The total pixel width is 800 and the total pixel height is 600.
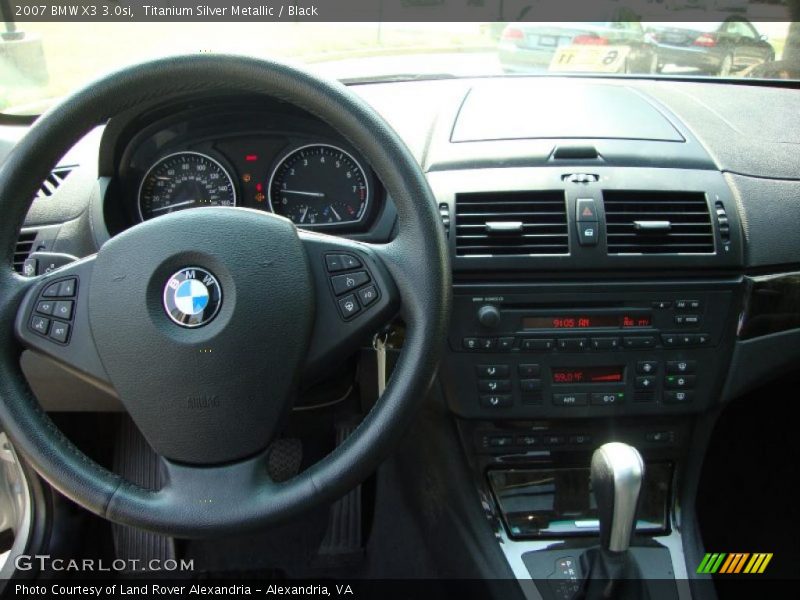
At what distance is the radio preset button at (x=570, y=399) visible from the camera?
179 centimetres

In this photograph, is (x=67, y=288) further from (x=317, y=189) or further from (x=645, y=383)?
(x=645, y=383)

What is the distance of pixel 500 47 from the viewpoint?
7.59 ft

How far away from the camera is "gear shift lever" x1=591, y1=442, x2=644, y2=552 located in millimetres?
1438

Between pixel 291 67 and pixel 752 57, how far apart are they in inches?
69.7

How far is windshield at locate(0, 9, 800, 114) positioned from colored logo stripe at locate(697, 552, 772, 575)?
4.68ft

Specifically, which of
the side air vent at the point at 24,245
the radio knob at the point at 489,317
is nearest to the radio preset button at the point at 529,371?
the radio knob at the point at 489,317

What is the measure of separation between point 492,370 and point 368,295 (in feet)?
1.87

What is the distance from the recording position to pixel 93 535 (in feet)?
7.67

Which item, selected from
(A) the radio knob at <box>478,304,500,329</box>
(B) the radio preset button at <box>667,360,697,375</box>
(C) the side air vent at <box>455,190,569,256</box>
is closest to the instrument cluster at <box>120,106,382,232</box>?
(C) the side air vent at <box>455,190,569,256</box>

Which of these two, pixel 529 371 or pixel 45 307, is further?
pixel 529 371

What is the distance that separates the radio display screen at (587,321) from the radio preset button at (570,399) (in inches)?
6.4

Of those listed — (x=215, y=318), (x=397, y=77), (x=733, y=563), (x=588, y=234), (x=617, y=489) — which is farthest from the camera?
(x=397, y=77)

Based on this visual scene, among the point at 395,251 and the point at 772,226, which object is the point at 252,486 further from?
the point at 772,226

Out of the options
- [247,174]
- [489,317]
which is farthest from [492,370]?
[247,174]
